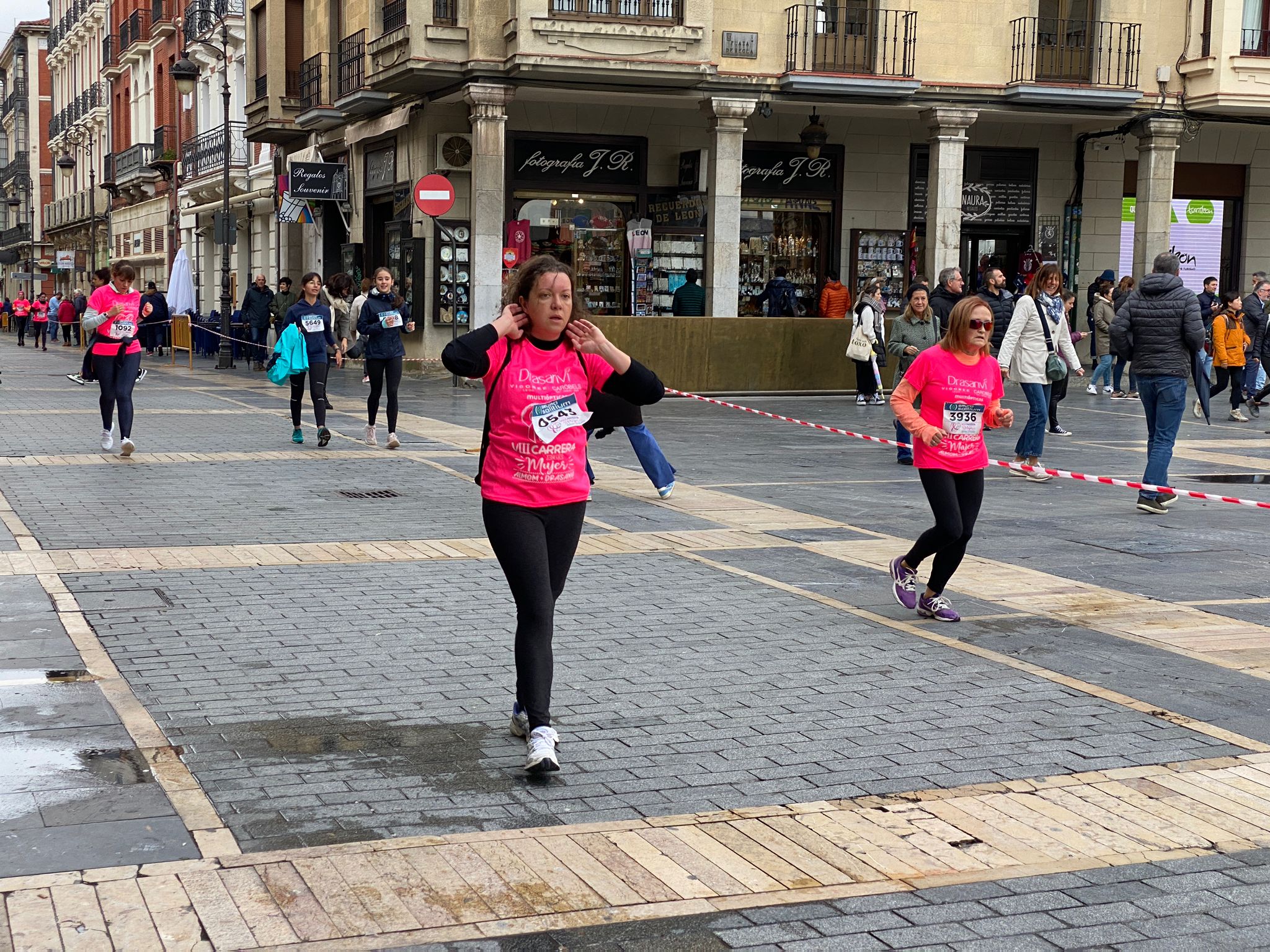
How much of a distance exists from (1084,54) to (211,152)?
2381 centimetres

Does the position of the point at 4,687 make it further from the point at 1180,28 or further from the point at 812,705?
the point at 1180,28

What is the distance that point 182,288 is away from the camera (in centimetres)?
3412

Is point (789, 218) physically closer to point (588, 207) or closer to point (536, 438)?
point (588, 207)

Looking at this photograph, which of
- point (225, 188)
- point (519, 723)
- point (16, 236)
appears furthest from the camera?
point (16, 236)

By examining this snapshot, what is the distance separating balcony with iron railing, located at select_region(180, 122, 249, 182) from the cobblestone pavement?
96.1 feet

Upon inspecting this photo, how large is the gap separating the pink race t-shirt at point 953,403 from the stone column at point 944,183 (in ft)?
62.8


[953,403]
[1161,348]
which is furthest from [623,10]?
[953,403]

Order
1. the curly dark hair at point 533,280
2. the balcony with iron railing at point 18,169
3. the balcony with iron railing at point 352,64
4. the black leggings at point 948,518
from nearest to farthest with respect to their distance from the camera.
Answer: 1. the curly dark hair at point 533,280
2. the black leggings at point 948,518
3. the balcony with iron railing at point 352,64
4. the balcony with iron railing at point 18,169

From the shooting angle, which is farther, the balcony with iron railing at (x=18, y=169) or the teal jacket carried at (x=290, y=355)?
the balcony with iron railing at (x=18, y=169)

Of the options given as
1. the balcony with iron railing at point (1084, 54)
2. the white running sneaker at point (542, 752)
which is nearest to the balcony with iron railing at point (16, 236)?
the balcony with iron railing at point (1084, 54)

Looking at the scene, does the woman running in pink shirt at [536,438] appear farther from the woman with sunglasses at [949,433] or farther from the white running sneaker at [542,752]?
the woman with sunglasses at [949,433]

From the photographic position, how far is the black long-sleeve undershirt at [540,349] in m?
5.03

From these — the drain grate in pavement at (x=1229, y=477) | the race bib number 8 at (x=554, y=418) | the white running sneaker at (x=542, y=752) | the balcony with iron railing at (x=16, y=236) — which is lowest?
the drain grate in pavement at (x=1229, y=477)

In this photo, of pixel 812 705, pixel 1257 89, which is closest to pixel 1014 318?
pixel 812 705
